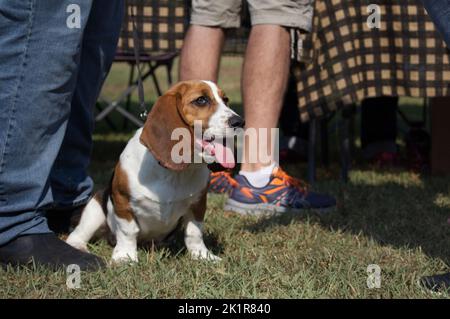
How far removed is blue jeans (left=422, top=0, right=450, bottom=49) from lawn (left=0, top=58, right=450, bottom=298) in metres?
0.71

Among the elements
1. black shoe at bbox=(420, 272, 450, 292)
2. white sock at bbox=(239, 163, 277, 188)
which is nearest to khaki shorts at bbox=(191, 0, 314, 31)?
white sock at bbox=(239, 163, 277, 188)

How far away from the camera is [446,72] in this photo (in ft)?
12.0

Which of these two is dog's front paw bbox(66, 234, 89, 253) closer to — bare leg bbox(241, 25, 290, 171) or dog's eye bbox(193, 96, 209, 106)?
dog's eye bbox(193, 96, 209, 106)

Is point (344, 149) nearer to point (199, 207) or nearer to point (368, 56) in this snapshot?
point (368, 56)

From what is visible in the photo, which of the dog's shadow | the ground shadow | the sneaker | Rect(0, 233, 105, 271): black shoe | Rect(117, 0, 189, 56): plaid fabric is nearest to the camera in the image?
Rect(0, 233, 105, 271): black shoe

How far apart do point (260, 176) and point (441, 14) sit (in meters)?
1.32

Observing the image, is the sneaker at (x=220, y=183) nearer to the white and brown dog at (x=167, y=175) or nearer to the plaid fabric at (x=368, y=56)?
the plaid fabric at (x=368, y=56)

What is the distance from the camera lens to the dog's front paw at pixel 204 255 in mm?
2320

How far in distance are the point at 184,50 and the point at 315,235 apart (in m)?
1.11

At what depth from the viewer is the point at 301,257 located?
7.76ft

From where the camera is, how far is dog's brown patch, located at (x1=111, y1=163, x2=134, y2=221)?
2.34 metres

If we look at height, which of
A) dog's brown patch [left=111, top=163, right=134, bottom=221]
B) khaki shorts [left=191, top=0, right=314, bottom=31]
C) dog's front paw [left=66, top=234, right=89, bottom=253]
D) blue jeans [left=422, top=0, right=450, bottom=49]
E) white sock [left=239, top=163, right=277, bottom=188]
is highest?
khaki shorts [left=191, top=0, right=314, bottom=31]

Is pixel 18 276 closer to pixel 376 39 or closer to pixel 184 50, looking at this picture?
pixel 184 50

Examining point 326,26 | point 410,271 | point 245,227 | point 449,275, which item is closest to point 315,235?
point 245,227
